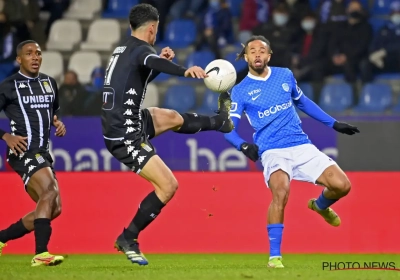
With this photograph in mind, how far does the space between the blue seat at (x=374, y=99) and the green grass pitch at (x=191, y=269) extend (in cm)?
357

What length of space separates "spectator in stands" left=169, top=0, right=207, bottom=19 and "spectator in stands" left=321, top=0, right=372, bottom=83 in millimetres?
2473

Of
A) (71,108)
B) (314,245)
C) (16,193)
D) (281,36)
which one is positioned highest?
(281,36)

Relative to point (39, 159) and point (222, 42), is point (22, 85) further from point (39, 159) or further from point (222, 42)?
point (222, 42)

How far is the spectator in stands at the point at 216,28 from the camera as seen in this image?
14.1 metres

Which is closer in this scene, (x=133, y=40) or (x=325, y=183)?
(x=133, y=40)

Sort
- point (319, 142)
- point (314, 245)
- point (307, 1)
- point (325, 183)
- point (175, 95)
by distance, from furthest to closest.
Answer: point (307, 1) → point (175, 95) → point (319, 142) → point (314, 245) → point (325, 183)

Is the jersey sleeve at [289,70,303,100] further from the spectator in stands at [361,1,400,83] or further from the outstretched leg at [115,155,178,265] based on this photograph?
the spectator in stands at [361,1,400,83]

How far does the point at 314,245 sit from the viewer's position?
10383mm

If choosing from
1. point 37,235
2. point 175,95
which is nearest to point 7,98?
point 37,235

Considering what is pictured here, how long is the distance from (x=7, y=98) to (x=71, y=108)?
161 inches

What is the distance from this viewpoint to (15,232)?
8406 mm

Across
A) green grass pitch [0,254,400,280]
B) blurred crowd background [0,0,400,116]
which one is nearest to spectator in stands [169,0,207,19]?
blurred crowd background [0,0,400,116]

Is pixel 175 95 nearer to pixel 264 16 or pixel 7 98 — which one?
pixel 264 16

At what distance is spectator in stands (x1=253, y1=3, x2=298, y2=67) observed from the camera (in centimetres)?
1323
